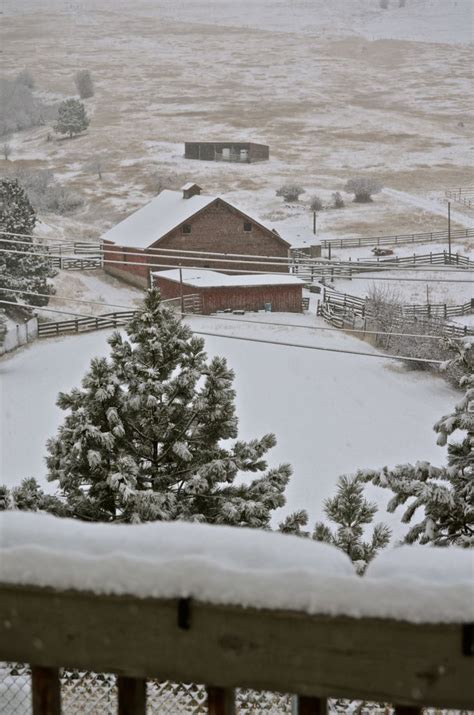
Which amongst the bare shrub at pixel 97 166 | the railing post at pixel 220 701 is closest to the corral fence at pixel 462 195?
the bare shrub at pixel 97 166

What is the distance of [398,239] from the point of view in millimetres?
46812

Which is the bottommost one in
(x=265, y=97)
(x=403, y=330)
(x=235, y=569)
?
(x=403, y=330)

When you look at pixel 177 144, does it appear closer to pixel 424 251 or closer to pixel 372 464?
pixel 424 251

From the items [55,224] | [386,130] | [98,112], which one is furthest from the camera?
[98,112]

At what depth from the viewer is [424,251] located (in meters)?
44.9

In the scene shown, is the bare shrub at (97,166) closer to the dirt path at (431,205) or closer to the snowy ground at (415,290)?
the dirt path at (431,205)

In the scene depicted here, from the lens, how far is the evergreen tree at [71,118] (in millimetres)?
73062

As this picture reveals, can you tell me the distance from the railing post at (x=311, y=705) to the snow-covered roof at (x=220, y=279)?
28727 millimetres

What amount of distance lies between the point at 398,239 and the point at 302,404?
26224 millimetres

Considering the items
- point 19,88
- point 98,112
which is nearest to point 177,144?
point 98,112

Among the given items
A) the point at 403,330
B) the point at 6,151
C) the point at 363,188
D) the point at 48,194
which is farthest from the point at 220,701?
the point at 6,151

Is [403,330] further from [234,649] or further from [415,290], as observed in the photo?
[234,649]

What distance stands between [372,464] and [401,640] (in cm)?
1904

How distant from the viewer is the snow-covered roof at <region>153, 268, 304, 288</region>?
99.3 feet
